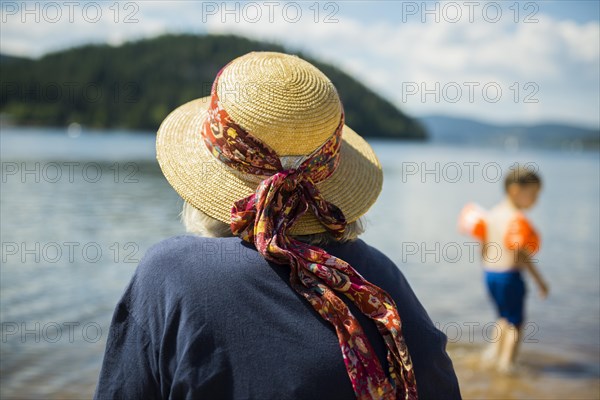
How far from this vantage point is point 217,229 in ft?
5.80

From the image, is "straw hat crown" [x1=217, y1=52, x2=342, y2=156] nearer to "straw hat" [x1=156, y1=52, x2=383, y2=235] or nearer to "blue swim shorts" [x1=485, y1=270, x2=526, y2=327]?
"straw hat" [x1=156, y1=52, x2=383, y2=235]

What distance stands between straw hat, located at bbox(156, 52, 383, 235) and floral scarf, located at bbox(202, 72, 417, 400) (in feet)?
0.11

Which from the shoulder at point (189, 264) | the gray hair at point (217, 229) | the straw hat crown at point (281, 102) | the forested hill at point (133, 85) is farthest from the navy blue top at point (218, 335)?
the forested hill at point (133, 85)

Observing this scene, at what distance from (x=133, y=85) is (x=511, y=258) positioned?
112 metres

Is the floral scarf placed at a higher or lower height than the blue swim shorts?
higher

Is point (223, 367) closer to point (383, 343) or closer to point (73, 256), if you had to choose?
point (383, 343)

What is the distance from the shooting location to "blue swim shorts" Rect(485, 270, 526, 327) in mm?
5871

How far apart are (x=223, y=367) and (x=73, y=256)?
910 centimetres

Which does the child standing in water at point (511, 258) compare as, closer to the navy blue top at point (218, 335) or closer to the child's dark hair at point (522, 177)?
the child's dark hair at point (522, 177)

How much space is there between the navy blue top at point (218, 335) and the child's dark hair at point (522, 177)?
4686 mm

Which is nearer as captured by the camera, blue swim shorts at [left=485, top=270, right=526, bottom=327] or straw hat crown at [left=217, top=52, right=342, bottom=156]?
straw hat crown at [left=217, top=52, right=342, bottom=156]

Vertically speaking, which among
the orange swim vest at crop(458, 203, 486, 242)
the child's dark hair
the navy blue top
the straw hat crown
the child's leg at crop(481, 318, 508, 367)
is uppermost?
the straw hat crown

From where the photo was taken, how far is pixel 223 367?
57.1 inches

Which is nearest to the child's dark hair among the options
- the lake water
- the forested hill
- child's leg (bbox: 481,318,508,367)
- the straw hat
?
child's leg (bbox: 481,318,508,367)
